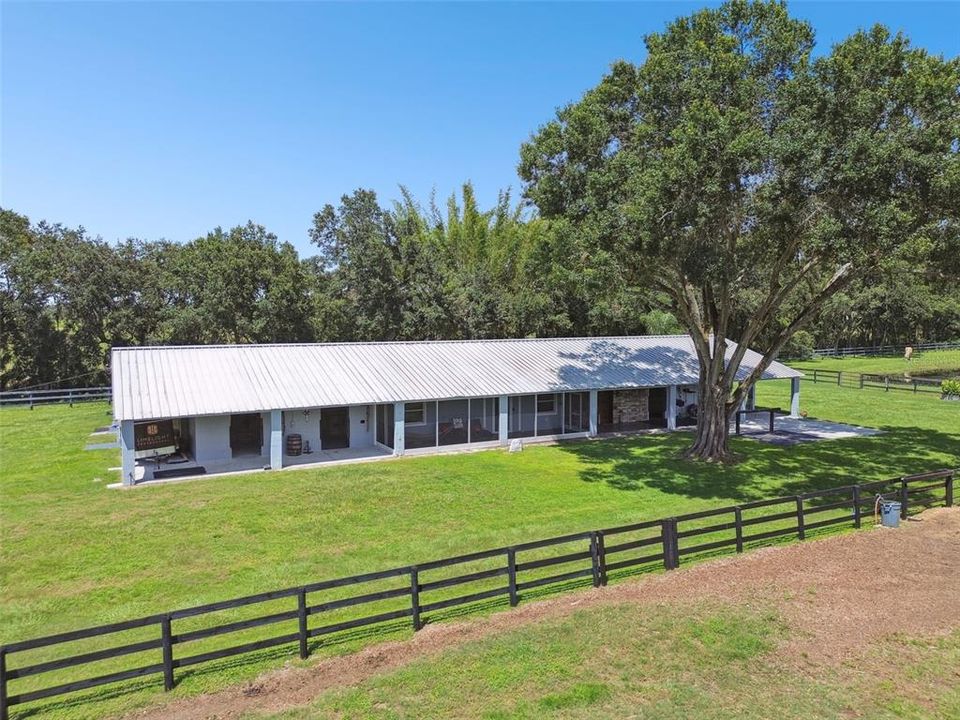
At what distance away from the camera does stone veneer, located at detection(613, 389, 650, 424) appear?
28.5 meters

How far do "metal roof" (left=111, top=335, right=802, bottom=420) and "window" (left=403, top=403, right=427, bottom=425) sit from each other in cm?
123

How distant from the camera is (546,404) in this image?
26.9m

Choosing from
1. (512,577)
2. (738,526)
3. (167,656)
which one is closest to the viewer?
(167,656)

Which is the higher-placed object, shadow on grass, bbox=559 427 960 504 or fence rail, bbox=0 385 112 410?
fence rail, bbox=0 385 112 410

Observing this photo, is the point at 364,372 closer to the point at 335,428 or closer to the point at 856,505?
the point at 335,428

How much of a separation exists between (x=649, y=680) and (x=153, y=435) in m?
18.8

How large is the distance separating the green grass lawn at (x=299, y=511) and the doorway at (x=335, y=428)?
11.2 feet

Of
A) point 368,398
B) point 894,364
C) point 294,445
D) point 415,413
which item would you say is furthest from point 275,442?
point 894,364

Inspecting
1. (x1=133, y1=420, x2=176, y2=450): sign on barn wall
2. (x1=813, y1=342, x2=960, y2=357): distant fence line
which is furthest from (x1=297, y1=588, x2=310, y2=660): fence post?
(x1=813, y1=342, x2=960, y2=357): distant fence line

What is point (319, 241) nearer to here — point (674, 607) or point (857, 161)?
point (857, 161)

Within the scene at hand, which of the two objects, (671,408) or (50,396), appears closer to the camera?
(671,408)

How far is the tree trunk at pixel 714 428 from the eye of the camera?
2150 cm

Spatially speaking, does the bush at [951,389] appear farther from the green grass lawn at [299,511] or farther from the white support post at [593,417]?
the white support post at [593,417]

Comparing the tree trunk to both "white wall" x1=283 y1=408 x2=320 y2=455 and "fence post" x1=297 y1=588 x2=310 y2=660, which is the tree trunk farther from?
"fence post" x1=297 y1=588 x2=310 y2=660
